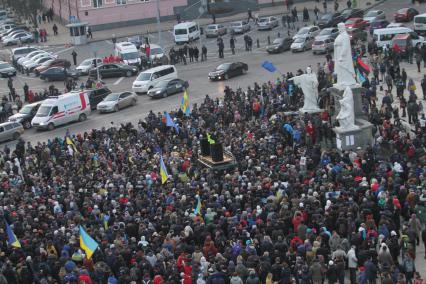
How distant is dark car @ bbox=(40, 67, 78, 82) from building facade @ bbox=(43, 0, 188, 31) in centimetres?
2029

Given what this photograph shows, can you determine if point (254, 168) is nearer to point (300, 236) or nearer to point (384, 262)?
point (300, 236)

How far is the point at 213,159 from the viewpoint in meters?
32.9

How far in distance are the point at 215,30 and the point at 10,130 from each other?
27417 millimetres

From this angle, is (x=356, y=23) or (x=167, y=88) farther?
(x=356, y=23)

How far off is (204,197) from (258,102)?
14047mm

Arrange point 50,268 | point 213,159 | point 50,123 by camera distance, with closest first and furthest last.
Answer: point 50,268
point 213,159
point 50,123

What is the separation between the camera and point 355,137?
3334 centimetres

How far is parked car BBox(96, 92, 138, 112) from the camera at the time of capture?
48.2m

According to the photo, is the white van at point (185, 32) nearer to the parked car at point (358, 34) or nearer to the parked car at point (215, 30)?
the parked car at point (215, 30)

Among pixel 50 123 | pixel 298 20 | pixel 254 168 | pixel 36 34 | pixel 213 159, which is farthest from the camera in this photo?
pixel 36 34

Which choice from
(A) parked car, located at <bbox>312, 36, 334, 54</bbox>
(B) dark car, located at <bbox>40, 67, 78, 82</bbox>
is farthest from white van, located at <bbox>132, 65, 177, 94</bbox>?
(A) parked car, located at <bbox>312, 36, 334, 54</bbox>

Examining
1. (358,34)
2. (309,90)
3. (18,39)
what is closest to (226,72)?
(358,34)

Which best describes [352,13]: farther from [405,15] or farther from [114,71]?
[114,71]

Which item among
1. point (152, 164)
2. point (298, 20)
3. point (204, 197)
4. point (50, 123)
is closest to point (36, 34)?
point (298, 20)
